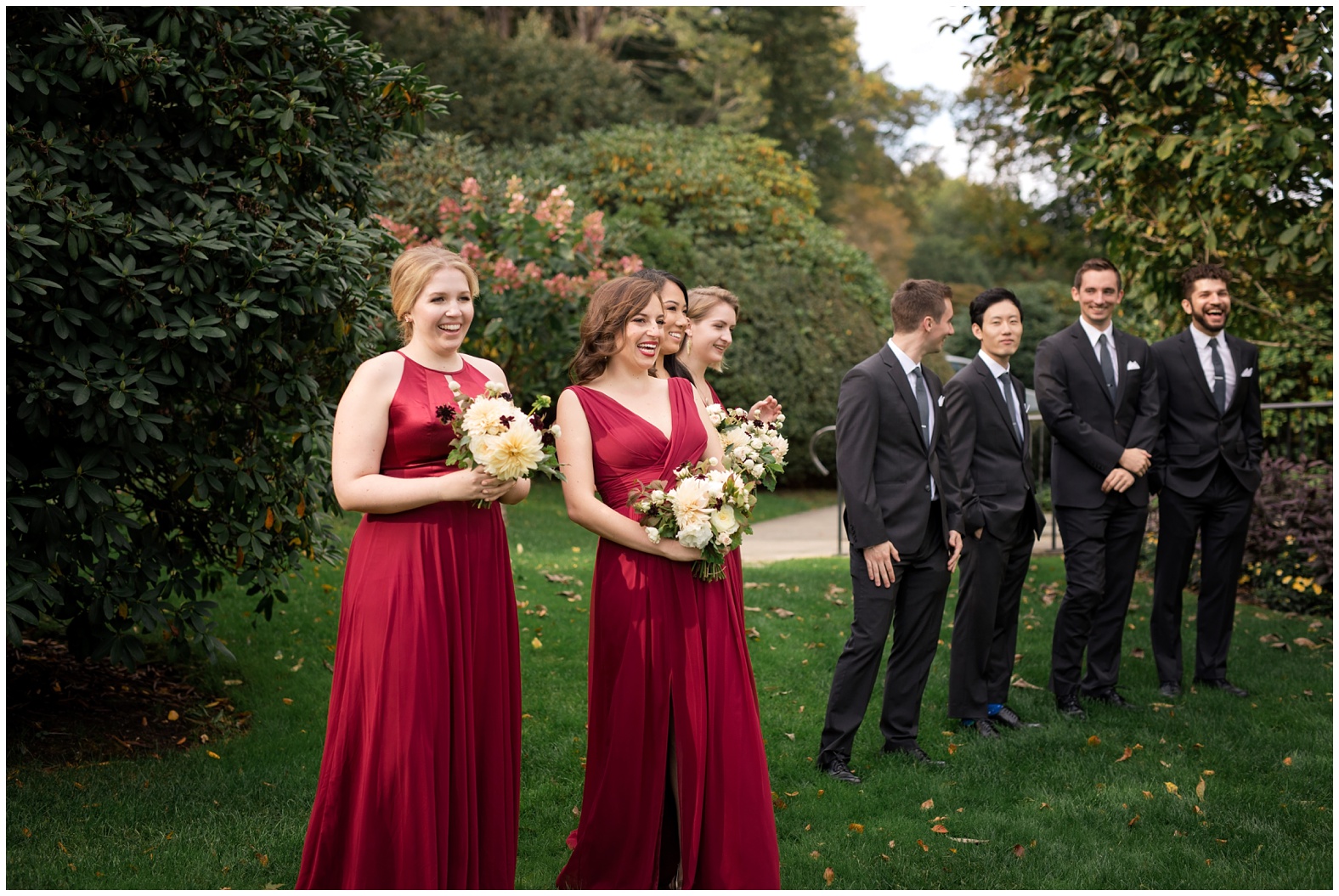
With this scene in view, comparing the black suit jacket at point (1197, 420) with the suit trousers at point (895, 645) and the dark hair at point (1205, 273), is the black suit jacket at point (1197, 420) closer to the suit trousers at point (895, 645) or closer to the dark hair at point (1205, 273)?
the dark hair at point (1205, 273)

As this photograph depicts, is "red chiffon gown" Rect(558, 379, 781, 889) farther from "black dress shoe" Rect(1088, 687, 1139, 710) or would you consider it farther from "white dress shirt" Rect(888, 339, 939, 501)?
"black dress shoe" Rect(1088, 687, 1139, 710)

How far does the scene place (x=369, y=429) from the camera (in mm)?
3631

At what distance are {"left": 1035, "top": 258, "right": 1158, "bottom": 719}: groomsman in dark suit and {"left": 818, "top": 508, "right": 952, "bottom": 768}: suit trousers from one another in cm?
126

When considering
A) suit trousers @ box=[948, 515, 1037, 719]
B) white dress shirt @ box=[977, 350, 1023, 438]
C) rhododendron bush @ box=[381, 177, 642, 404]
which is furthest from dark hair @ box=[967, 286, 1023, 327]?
rhododendron bush @ box=[381, 177, 642, 404]

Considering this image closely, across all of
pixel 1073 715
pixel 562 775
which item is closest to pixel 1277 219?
pixel 1073 715

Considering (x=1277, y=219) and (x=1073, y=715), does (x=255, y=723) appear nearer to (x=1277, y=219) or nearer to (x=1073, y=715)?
(x=1073, y=715)

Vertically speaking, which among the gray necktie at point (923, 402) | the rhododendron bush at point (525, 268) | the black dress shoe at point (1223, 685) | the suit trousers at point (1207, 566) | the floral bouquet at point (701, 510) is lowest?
the black dress shoe at point (1223, 685)

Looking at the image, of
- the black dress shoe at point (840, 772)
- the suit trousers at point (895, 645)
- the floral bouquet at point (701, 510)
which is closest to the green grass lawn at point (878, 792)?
the black dress shoe at point (840, 772)

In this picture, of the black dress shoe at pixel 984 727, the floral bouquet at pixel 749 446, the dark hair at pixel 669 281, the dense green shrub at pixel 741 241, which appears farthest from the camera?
the dense green shrub at pixel 741 241

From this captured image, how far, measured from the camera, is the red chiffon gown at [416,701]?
11.8 ft

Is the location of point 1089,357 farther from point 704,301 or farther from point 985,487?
point 704,301

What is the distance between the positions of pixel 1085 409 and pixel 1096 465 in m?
0.35

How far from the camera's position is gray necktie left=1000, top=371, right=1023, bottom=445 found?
6016mm

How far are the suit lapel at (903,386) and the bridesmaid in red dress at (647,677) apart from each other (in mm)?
1646
